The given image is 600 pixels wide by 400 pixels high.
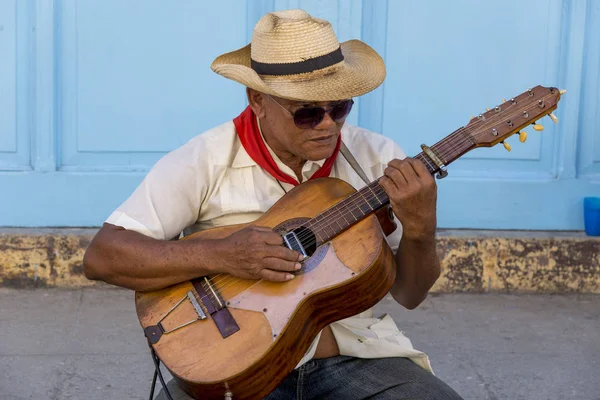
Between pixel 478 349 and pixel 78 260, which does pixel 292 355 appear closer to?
pixel 478 349

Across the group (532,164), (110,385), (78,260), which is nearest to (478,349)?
(532,164)

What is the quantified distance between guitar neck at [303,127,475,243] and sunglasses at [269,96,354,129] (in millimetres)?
231

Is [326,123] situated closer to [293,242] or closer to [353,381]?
[293,242]

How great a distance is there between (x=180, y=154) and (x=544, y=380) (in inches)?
83.4

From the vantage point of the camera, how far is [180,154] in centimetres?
297

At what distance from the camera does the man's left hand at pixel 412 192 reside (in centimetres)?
269

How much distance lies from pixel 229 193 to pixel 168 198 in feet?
0.67

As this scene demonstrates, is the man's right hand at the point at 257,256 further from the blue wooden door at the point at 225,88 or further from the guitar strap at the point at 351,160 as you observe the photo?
the blue wooden door at the point at 225,88

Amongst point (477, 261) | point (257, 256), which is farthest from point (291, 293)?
point (477, 261)

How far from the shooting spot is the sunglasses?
2877 millimetres

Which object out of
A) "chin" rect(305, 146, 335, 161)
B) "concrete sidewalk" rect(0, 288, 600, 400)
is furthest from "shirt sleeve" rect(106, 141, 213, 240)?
"concrete sidewalk" rect(0, 288, 600, 400)

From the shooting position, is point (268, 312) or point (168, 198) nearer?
point (268, 312)

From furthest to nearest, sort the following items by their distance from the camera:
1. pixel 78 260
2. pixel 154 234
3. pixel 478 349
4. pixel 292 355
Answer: pixel 78 260, pixel 478 349, pixel 154 234, pixel 292 355

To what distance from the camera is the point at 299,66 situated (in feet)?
9.57
